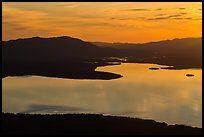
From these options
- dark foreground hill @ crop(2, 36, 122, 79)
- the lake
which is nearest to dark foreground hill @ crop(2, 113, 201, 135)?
the lake

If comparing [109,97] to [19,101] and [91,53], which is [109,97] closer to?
[19,101]

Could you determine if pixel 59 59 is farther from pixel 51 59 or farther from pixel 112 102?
pixel 112 102

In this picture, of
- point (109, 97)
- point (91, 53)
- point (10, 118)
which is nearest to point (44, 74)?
point (109, 97)

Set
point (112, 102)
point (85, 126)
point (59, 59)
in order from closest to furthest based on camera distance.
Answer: point (85, 126)
point (112, 102)
point (59, 59)

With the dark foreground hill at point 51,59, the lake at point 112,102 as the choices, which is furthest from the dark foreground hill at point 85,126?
the dark foreground hill at point 51,59

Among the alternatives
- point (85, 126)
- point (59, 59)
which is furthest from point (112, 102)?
point (59, 59)

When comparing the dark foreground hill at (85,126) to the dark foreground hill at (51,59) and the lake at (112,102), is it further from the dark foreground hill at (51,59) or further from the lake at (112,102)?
the dark foreground hill at (51,59)

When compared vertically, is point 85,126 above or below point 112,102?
above

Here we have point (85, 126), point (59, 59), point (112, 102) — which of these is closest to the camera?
point (85, 126)

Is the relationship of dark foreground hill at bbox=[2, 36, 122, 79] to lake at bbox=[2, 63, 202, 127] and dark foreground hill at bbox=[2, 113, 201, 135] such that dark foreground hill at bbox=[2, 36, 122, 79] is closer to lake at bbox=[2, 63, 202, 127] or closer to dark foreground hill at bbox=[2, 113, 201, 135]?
lake at bbox=[2, 63, 202, 127]
